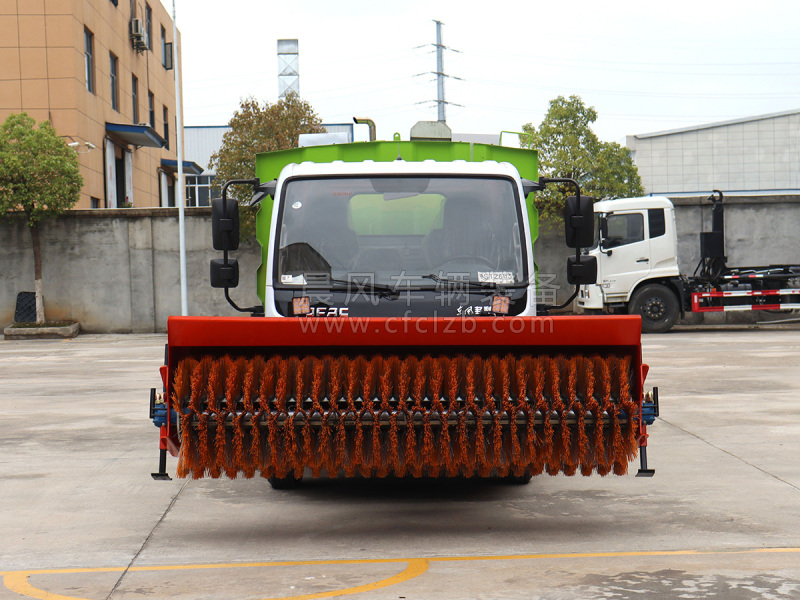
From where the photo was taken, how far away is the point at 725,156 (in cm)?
6244

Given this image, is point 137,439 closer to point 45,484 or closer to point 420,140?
point 45,484

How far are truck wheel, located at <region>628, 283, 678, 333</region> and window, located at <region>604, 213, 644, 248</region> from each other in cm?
113

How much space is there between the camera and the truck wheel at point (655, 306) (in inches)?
792

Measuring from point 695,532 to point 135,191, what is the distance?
3225 centimetres

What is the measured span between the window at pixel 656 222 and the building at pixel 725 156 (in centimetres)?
4367

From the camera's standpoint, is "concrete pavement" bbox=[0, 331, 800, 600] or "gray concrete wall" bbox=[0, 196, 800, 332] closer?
"concrete pavement" bbox=[0, 331, 800, 600]

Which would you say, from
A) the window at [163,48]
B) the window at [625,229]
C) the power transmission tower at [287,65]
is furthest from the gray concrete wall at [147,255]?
the power transmission tower at [287,65]

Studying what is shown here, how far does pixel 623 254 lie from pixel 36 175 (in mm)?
13976

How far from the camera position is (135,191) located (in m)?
34.8

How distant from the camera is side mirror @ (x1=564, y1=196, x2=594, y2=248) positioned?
6441 mm

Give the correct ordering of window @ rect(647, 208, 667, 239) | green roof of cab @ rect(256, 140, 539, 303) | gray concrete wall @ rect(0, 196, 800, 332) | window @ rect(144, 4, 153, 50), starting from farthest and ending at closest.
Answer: window @ rect(144, 4, 153, 50) → gray concrete wall @ rect(0, 196, 800, 332) → window @ rect(647, 208, 667, 239) → green roof of cab @ rect(256, 140, 539, 303)

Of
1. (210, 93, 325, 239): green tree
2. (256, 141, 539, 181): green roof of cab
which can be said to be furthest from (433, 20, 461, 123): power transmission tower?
(256, 141, 539, 181): green roof of cab

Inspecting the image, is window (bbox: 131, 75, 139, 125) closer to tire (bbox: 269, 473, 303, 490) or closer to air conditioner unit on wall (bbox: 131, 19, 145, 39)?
air conditioner unit on wall (bbox: 131, 19, 145, 39)

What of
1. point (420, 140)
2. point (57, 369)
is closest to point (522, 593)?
point (420, 140)
